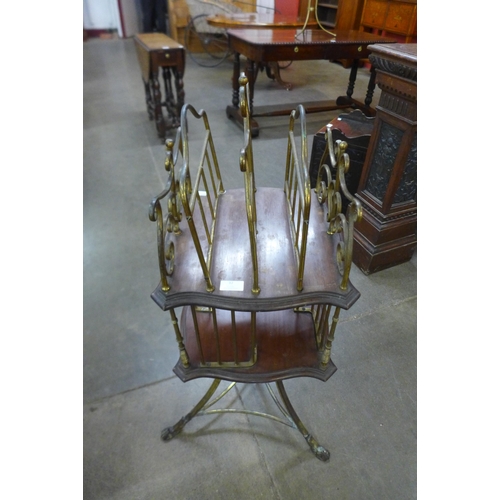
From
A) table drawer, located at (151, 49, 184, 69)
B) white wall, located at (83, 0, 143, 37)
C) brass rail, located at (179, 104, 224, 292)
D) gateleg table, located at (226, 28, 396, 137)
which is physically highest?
white wall, located at (83, 0, 143, 37)

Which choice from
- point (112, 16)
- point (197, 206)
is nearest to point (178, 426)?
point (197, 206)

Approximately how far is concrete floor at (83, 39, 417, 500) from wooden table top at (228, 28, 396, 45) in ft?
5.78

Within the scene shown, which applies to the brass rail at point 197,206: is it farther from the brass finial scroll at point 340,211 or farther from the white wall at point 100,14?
the white wall at point 100,14

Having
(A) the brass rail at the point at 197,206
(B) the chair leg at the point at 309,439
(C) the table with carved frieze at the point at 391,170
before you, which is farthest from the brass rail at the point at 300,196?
(C) the table with carved frieze at the point at 391,170

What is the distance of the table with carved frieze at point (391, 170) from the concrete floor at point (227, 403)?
0.47 feet

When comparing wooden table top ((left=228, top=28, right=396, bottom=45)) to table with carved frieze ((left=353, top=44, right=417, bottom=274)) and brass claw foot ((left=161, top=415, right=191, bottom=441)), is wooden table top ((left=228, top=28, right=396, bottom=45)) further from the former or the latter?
brass claw foot ((left=161, top=415, right=191, bottom=441))

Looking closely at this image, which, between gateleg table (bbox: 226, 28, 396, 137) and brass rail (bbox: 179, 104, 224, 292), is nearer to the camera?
brass rail (bbox: 179, 104, 224, 292)

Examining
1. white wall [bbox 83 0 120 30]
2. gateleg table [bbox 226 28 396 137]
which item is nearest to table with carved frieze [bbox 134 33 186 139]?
gateleg table [bbox 226 28 396 137]

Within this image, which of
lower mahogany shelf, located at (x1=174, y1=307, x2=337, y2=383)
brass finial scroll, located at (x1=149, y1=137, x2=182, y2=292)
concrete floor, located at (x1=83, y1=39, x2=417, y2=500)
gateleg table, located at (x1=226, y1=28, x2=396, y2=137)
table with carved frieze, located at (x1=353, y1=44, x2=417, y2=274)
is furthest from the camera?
gateleg table, located at (x1=226, y1=28, x2=396, y2=137)

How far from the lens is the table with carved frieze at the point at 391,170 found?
55.1 inches

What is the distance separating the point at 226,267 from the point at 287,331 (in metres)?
0.29

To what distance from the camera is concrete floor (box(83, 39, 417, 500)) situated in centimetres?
107

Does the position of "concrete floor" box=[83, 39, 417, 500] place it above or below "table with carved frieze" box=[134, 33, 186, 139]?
below

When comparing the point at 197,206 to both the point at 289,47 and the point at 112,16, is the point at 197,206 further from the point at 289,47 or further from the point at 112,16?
the point at 112,16
